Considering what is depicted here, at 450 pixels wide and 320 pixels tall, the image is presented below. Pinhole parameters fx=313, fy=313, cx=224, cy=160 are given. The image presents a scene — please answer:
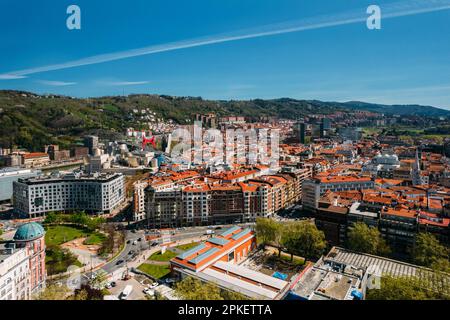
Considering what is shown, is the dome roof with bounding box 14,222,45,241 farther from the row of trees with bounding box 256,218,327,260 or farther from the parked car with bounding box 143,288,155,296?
the row of trees with bounding box 256,218,327,260

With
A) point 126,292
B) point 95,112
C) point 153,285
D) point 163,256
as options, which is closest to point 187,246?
point 163,256

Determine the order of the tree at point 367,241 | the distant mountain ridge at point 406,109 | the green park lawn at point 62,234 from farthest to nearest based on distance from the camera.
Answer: the distant mountain ridge at point 406,109 < the green park lawn at point 62,234 < the tree at point 367,241

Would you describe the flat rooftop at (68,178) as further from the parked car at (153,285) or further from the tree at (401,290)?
the tree at (401,290)

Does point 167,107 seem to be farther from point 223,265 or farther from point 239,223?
point 223,265

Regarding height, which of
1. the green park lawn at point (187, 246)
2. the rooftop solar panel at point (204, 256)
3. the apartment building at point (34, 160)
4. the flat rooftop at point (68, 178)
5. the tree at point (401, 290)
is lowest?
the green park lawn at point (187, 246)

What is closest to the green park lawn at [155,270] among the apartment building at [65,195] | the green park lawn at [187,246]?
the green park lawn at [187,246]

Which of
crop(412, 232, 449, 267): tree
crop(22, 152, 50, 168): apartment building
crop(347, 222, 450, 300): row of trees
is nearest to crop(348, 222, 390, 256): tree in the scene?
crop(347, 222, 450, 300): row of trees
